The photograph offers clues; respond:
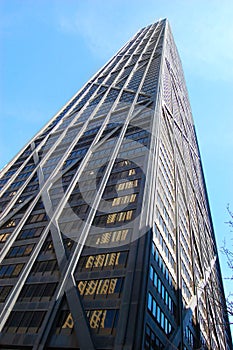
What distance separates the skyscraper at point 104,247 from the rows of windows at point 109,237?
5.0 inches

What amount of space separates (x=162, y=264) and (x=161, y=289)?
A: 246 centimetres

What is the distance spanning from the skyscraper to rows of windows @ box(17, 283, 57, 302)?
108 millimetres

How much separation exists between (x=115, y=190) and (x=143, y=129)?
48.9 ft

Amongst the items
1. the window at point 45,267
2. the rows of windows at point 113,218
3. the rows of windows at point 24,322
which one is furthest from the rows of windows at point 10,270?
the rows of windows at point 113,218

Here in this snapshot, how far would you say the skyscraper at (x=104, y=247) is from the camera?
20984 mm

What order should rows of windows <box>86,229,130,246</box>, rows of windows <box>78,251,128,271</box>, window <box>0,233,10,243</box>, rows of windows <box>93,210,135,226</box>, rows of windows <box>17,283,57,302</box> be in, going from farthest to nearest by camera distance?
window <box>0,233,10,243</box>
rows of windows <box>93,210,135,226</box>
rows of windows <box>86,229,130,246</box>
rows of windows <box>17,283,57,302</box>
rows of windows <box>78,251,128,271</box>

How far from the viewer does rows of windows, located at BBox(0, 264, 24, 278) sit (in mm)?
28720

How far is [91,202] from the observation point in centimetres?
3250

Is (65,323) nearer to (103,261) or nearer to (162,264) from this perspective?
(103,261)

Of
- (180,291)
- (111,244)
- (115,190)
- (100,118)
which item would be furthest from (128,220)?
(100,118)

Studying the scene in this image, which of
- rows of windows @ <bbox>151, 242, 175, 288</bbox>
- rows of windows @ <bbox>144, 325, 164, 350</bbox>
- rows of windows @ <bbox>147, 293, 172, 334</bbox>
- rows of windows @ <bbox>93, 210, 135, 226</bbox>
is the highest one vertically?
rows of windows @ <bbox>93, 210, 135, 226</bbox>

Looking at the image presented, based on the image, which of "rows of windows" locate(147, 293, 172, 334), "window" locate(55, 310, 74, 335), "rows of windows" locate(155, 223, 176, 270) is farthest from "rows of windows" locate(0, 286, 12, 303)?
"rows of windows" locate(155, 223, 176, 270)

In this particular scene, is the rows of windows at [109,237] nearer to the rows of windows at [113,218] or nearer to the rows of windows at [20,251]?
the rows of windows at [113,218]

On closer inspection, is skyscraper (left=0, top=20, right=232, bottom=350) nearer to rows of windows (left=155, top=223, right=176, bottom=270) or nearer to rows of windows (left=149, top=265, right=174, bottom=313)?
rows of windows (left=149, top=265, right=174, bottom=313)
